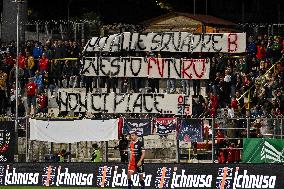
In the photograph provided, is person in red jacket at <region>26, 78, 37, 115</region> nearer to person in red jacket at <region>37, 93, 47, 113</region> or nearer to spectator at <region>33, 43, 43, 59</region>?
person in red jacket at <region>37, 93, 47, 113</region>

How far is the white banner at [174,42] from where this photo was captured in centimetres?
4006

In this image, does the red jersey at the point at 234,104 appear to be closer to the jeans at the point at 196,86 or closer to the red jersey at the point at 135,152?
the jeans at the point at 196,86

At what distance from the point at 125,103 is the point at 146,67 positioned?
5.24 ft

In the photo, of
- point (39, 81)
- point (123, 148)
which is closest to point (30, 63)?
point (39, 81)

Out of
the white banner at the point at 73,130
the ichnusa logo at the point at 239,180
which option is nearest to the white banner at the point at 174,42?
the white banner at the point at 73,130

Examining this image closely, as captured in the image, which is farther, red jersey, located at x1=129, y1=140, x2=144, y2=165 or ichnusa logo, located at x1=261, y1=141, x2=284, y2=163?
ichnusa logo, located at x1=261, y1=141, x2=284, y2=163

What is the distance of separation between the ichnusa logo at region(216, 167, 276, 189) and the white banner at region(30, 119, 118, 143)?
20.7 ft

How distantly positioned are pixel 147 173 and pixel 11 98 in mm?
12022

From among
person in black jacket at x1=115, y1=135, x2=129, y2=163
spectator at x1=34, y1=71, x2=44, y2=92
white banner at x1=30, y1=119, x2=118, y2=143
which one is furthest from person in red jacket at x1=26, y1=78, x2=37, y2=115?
person in black jacket at x1=115, y1=135, x2=129, y2=163

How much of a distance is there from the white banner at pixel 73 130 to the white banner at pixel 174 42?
110 inches

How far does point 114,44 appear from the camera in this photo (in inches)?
1628

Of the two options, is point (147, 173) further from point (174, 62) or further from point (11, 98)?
point (11, 98)

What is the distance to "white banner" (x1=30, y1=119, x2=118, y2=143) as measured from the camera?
41.8 metres

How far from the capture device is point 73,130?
4200 centimetres
